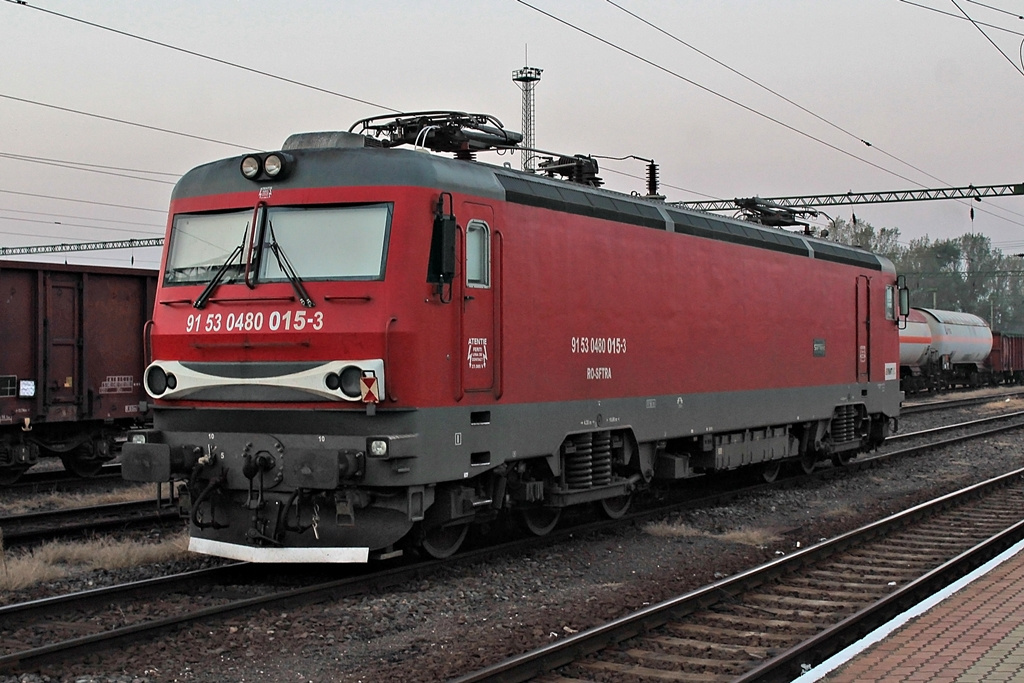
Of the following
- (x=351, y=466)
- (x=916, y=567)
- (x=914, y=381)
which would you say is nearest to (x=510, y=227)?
(x=351, y=466)

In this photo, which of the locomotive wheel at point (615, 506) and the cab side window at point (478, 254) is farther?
the locomotive wheel at point (615, 506)

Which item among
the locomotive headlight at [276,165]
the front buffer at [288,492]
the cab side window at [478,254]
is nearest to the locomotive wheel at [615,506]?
the cab side window at [478,254]

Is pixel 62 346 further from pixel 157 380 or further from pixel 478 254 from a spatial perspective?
pixel 478 254

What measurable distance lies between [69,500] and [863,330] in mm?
12545

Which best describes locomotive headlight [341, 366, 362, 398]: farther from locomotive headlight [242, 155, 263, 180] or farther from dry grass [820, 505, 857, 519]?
dry grass [820, 505, 857, 519]

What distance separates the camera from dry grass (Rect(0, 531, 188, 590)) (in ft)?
30.0

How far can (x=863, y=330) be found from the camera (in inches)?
705

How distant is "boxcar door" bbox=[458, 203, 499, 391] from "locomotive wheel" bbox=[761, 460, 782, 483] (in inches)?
307

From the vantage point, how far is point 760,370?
14.5 meters

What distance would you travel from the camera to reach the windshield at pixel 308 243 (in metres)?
8.84

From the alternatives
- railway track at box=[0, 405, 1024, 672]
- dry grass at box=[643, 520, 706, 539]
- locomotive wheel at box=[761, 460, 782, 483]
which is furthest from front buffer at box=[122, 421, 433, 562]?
locomotive wheel at box=[761, 460, 782, 483]

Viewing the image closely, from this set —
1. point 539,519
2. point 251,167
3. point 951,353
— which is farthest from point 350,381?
point 951,353

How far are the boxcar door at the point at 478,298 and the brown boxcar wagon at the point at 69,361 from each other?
8.98 meters

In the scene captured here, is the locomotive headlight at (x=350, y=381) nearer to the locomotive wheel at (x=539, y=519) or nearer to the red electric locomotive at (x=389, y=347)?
the red electric locomotive at (x=389, y=347)
